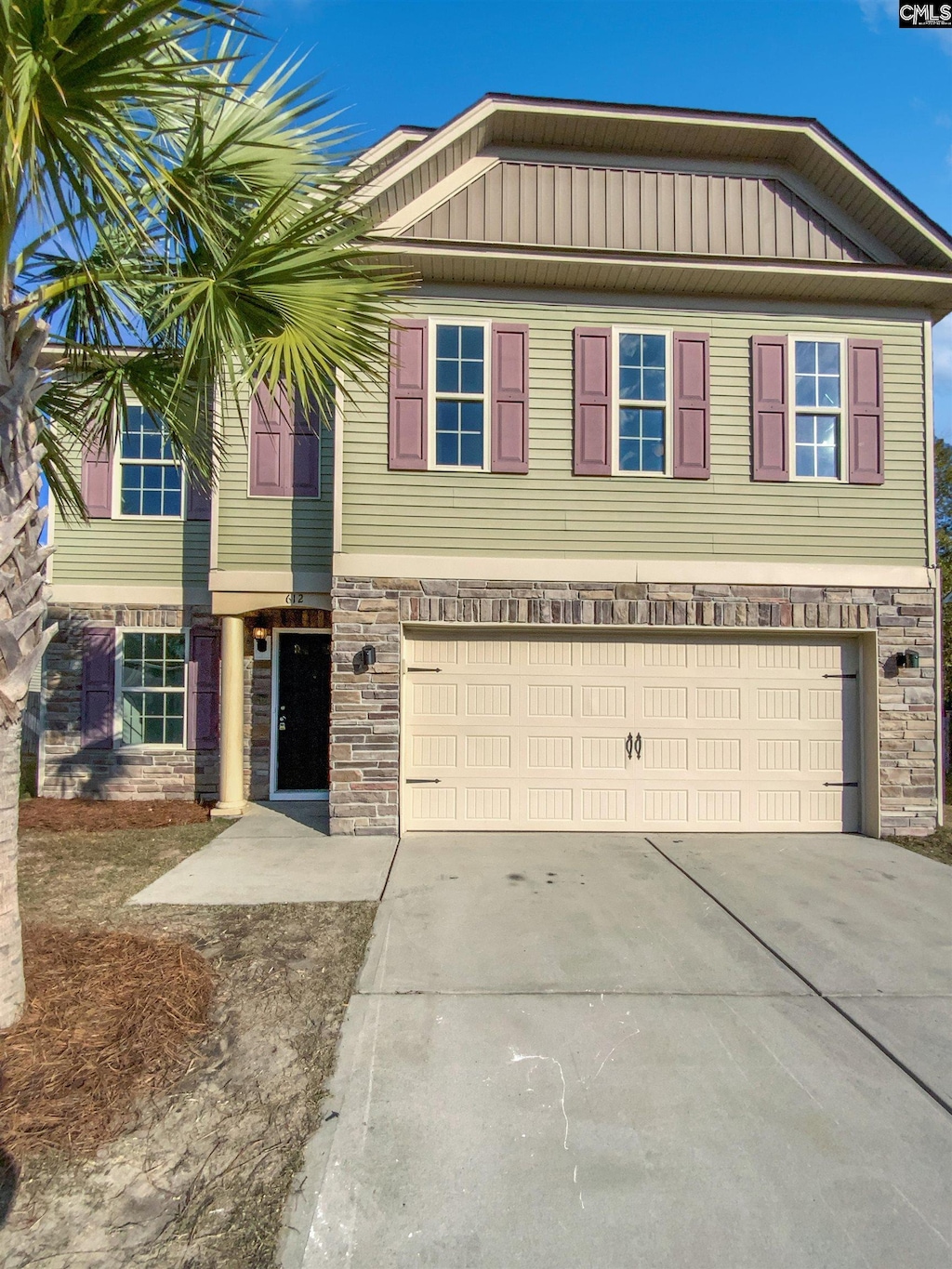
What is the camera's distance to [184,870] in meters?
5.33

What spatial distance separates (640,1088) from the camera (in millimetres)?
2752

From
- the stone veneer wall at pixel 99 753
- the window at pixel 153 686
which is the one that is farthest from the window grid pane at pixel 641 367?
the window at pixel 153 686

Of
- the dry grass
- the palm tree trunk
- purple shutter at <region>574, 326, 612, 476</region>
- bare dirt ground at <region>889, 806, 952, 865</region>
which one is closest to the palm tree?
the palm tree trunk

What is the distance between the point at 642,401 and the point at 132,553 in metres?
6.29

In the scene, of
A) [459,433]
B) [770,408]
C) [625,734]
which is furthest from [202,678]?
[770,408]

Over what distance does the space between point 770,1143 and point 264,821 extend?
560cm

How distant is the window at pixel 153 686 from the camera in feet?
26.0

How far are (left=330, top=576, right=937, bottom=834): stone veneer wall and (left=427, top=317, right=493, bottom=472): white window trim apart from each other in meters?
1.21

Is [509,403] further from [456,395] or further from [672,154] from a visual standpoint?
[672,154]

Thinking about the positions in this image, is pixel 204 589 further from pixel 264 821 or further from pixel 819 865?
pixel 819 865

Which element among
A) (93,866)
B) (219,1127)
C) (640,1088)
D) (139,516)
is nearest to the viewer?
(219,1127)

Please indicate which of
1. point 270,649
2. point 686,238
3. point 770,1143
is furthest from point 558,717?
point 686,238

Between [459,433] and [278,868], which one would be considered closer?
[278,868]

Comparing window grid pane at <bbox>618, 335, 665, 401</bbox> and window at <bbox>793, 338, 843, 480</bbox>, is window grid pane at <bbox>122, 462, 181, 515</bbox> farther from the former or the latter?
window at <bbox>793, 338, 843, 480</bbox>
